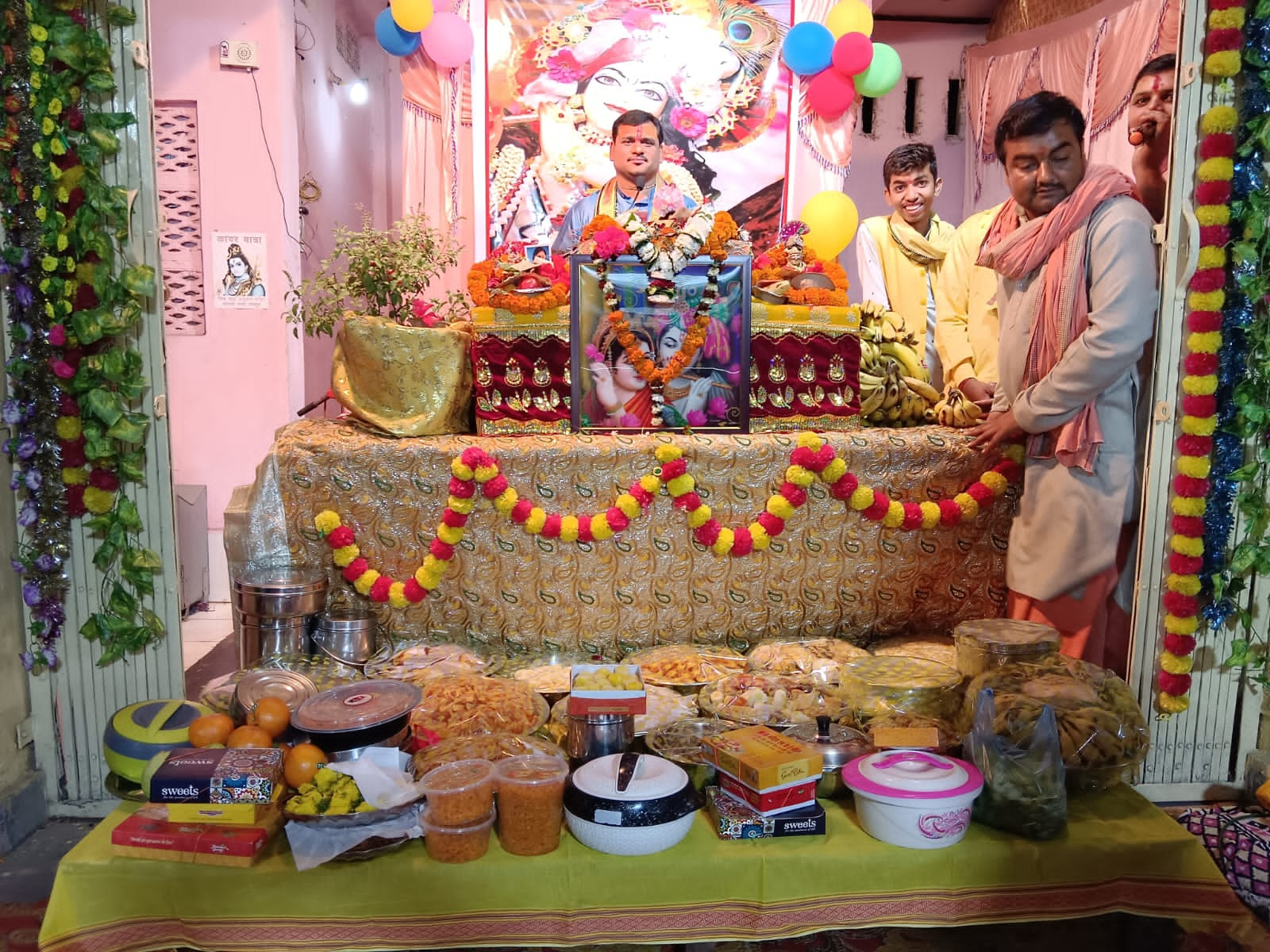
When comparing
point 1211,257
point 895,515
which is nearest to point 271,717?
point 895,515

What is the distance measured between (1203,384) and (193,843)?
2.77 m

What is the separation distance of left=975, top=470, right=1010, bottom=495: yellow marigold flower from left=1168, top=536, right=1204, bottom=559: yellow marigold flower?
2.17 feet

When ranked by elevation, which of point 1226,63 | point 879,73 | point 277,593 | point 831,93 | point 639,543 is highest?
point 879,73

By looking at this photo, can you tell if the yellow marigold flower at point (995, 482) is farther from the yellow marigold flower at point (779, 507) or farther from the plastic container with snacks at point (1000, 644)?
the plastic container with snacks at point (1000, 644)

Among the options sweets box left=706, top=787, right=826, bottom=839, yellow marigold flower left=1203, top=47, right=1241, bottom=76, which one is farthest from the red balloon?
sweets box left=706, top=787, right=826, bottom=839

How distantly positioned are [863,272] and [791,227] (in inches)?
31.9

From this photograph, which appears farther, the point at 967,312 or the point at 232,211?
the point at 232,211

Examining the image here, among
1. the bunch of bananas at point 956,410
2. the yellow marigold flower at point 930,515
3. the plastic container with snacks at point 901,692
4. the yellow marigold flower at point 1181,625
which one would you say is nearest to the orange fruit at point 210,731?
the plastic container with snacks at point 901,692

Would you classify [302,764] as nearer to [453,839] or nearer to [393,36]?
[453,839]

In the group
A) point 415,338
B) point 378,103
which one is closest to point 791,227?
point 415,338

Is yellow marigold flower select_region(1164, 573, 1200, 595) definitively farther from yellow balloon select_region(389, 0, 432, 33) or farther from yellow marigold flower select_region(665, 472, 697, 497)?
yellow balloon select_region(389, 0, 432, 33)

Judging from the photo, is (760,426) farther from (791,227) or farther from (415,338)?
(415,338)

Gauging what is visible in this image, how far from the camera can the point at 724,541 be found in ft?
10.8

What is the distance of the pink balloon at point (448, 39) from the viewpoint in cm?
586
